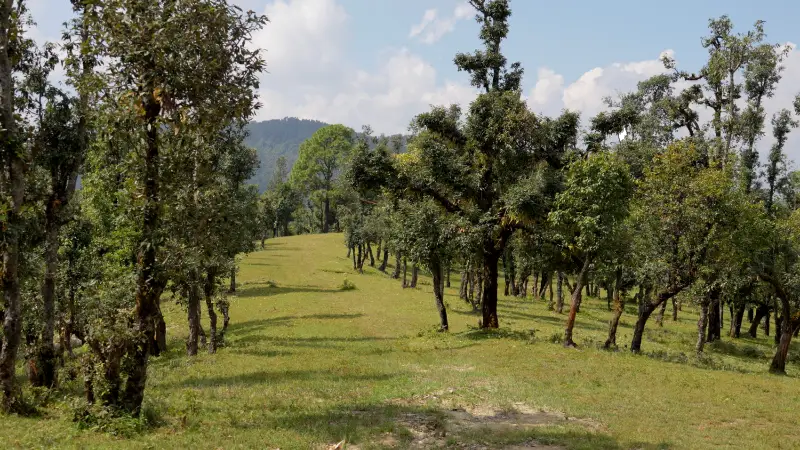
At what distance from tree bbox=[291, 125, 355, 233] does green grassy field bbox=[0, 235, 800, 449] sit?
75220 mm

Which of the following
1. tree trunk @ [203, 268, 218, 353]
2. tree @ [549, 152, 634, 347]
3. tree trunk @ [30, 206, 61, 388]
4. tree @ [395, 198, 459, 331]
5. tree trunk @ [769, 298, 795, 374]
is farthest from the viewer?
tree @ [395, 198, 459, 331]

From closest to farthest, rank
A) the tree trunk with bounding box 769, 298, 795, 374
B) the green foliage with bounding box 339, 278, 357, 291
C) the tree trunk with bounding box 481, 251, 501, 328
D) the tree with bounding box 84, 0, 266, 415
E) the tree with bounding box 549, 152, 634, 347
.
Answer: the tree with bounding box 84, 0, 266, 415 → the tree with bounding box 549, 152, 634, 347 → the tree trunk with bounding box 769, 298, 795, 374 → the tree trunk with bounding box 481, 251, 501, 328 → the green foliage with bounding box 339, 278, 357, 291

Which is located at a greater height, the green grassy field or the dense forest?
the dense forest

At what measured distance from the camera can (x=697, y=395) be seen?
70.6 ft

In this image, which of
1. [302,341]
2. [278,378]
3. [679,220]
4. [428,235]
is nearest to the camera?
[278,378]

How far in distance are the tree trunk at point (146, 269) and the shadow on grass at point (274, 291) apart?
4337 cm

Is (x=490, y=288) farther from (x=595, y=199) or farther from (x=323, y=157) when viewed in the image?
(x=323, y=157)

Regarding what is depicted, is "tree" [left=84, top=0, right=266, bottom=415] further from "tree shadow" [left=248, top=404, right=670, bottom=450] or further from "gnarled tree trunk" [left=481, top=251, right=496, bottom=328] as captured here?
"gnarled tree trunk" [left=481, top=251, right=496, bottom=328]

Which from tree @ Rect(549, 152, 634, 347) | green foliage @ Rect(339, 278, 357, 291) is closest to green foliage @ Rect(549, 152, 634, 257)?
tree @ Rect(549, 152, 634, 347)

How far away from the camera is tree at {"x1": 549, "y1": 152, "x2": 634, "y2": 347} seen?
29297 millimetres

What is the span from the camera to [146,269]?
48.2ft

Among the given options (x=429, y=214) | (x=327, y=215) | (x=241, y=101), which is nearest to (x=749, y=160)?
(x=429, y=214)

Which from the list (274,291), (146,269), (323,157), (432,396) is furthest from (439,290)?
(323,157)

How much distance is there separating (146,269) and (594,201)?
23370 millimetres
